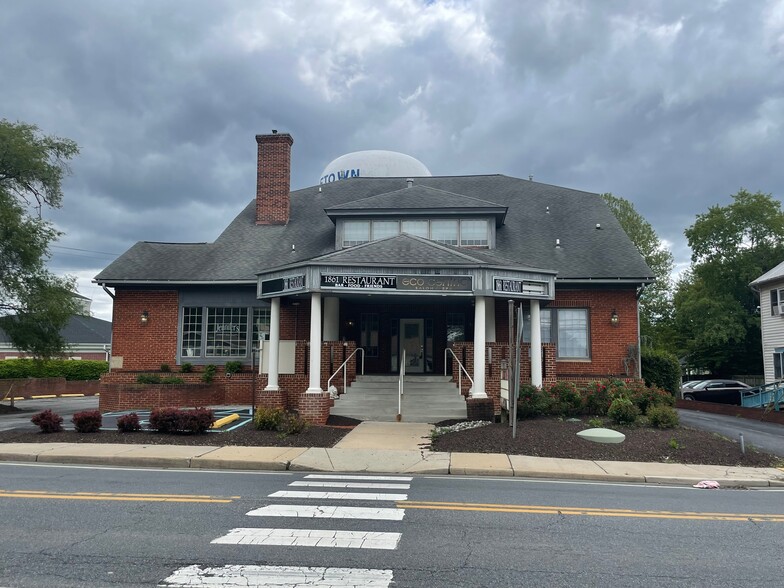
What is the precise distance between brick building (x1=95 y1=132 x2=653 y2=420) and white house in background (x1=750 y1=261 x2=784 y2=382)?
13.0 meters

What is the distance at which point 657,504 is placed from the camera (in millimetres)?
8312

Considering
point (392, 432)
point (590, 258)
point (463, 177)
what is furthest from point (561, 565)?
point (463, 177)

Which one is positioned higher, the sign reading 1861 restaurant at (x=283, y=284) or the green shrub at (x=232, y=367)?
the sign reading 1861 restaurant at (x=283, y=284)

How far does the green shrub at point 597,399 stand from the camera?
16281 millimetres

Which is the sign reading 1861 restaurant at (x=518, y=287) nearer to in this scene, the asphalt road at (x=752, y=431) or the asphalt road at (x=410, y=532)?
the asphalt road at (x=752, y=431)

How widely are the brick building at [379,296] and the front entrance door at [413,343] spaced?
0.04 metres

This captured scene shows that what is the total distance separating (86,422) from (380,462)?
24.2 feet

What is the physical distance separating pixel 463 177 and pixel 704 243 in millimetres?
29353

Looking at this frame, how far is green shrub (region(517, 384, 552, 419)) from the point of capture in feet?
51.0

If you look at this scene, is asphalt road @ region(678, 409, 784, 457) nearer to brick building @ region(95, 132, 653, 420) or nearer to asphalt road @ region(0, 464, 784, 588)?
brick building @ region(95, 132, 653, 420)

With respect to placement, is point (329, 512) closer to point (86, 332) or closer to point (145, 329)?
point (145, 329)

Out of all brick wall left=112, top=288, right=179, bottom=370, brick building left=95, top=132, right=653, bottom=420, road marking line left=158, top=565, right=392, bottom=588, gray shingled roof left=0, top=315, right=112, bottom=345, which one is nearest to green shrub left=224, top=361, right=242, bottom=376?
brick building left=95, top=132, right=653, bottom=420

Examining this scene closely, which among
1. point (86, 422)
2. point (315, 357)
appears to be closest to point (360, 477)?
point (315, 357)

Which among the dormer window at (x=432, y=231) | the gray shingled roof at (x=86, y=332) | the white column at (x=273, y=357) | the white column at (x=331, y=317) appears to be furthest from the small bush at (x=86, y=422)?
the gray shingled roof at (x=86, y=332)
